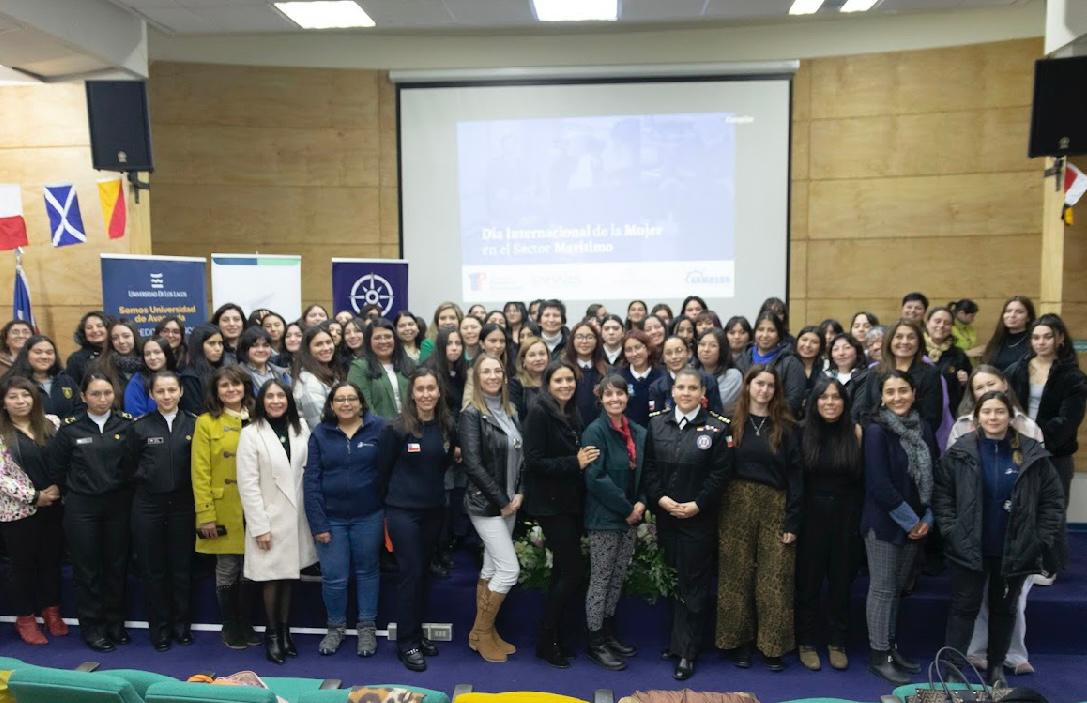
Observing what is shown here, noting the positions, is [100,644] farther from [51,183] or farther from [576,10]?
[576,10]

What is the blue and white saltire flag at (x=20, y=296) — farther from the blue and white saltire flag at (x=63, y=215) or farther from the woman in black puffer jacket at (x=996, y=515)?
the woman in black puffer jacket at (x=996, y=515)

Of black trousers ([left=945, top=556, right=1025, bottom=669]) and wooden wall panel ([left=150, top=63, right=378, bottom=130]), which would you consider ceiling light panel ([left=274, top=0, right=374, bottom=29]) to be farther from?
black trousers ([left=945, top=556, right=1025, bottom=669])

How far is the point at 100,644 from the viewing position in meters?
4.27

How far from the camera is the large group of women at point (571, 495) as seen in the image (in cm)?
385

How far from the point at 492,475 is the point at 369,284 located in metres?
3.88

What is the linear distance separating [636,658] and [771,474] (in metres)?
1.26

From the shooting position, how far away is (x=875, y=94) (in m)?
8.43

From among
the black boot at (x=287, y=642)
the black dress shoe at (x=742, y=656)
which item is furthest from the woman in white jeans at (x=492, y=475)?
the black dress shoe at (x=742, y=656)

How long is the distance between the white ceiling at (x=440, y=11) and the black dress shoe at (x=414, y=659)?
5.11m

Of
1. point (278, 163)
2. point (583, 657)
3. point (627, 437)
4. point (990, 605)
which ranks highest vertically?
point (278, 163)

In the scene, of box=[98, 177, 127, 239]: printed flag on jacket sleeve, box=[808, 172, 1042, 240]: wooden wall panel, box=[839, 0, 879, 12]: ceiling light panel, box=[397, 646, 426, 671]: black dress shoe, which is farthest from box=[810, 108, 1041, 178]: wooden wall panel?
box=[98, 177, 127, 239]: printed flag on jacket sleeve

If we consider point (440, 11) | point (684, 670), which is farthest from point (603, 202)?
point (684, 670)

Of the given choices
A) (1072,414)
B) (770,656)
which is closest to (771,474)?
(770,656)

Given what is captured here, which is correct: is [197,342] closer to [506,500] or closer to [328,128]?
[506,500]
